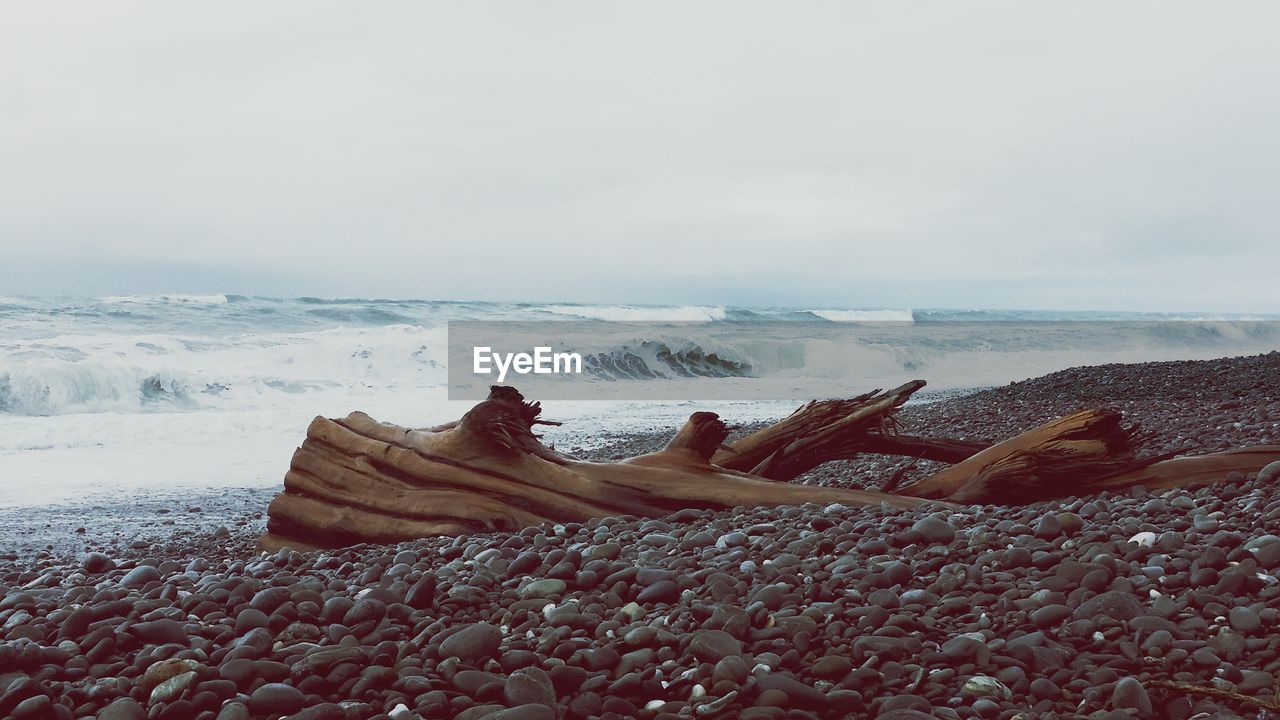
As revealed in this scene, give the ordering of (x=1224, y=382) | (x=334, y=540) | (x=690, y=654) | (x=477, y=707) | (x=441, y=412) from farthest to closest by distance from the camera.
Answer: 1. (x=441, y=412)
2. (x=1224, y=382)
3. (x=334, y=540)
4. (x=690, y=654)
5. (x=477, y=707)

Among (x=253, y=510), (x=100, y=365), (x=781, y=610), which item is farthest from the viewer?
(x=100, y=365)

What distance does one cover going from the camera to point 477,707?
198cm

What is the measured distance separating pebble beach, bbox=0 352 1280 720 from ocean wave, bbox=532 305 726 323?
32.6 m

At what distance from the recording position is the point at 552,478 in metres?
4.37

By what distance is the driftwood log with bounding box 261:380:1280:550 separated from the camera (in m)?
4.29

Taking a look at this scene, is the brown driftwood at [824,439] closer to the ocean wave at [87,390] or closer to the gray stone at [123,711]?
the gray stone at [123,711]

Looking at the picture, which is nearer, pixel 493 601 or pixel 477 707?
pixel 477 707

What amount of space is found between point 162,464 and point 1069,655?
825 cm

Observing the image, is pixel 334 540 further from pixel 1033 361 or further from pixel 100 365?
pixel 1033 361

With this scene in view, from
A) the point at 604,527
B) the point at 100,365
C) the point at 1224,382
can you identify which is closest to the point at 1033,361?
the point at 1224,382

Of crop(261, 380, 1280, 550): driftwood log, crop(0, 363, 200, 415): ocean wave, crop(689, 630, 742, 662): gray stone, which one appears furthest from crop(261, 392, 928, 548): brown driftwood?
crop(0, 363, 200, 415): ocean wave

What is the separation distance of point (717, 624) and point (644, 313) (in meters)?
37.7

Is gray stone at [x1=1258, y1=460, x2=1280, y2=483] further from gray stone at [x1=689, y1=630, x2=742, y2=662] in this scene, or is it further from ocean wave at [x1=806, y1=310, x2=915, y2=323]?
ocean wave at [x1=806, y1=310, x2=915, y2=323]

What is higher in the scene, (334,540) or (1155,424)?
(1155,424)
